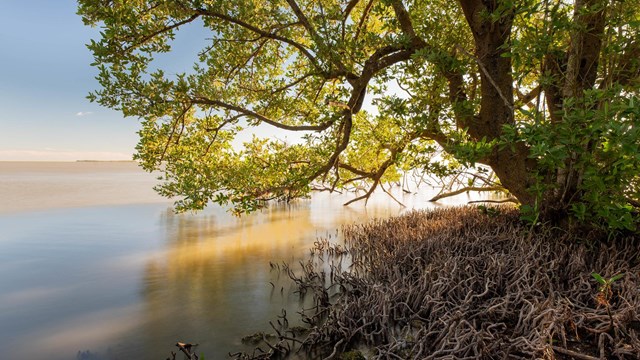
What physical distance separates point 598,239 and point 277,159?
552 cm

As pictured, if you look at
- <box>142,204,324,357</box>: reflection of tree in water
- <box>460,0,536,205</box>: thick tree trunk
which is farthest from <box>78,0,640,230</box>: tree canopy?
<box>142,204,324,357</box>: reflection of tree in water

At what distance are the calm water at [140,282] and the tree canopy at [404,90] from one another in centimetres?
166

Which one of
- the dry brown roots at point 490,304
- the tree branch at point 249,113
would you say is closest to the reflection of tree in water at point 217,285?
the dry brown roots at point 490,304

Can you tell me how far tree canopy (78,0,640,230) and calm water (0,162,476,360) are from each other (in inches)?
65.5

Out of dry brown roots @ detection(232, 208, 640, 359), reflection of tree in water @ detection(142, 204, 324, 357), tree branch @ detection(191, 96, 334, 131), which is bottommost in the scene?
reflection of tree in water @ detection(142, 204, 324, 357)

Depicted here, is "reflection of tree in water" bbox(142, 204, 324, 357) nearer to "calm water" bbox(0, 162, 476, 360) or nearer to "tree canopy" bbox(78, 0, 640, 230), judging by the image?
"calm water" bbox(0, 162, 476, 360)

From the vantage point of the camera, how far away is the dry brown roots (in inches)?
113

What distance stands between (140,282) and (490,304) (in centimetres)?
620

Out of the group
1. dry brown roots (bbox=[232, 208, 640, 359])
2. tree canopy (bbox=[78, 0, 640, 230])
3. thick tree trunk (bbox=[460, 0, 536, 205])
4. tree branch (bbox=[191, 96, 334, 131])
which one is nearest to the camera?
dry brown roots (bbox=[232, 208, 640, 359])

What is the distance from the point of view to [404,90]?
6477 mm

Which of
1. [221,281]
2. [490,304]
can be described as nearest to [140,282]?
[221,281]

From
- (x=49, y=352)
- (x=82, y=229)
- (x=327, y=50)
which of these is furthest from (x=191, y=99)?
(x=82, y=229)

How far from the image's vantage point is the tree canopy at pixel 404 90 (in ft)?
13.4

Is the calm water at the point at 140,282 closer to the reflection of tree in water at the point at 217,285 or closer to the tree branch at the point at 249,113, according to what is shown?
the reflection of tree in water at the point at 217,285
